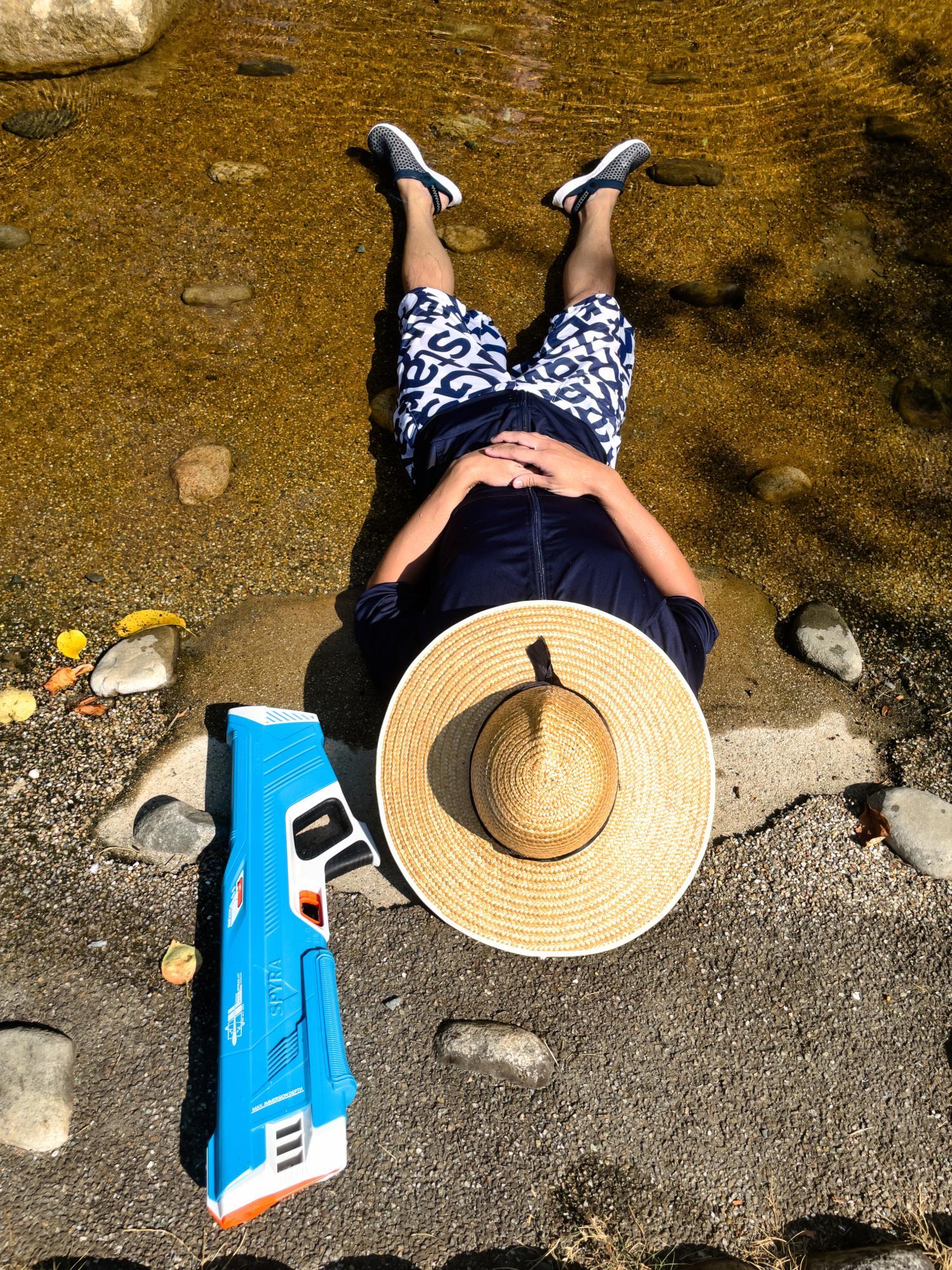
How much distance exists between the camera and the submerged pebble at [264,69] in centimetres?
438

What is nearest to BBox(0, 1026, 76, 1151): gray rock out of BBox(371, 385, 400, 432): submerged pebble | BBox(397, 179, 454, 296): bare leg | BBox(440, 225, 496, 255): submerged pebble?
BBox(371, 385, 400, 432): submerged pebble

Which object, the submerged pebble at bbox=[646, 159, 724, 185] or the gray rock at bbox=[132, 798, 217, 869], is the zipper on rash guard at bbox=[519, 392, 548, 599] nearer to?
the gray rock at bbox=[132, 798, 217, 869]

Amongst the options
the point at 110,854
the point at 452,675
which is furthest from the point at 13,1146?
the point at 452,675

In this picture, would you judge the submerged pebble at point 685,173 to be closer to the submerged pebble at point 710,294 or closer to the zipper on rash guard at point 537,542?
the submerged pebble at point 710,294

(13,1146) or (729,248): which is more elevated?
(729,248)

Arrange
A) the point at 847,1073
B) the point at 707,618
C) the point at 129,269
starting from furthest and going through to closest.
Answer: the point at 129,269 < the point at 707,618 < the point at 847,1073

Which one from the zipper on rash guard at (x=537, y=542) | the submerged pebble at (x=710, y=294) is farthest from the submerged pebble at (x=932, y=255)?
the zipper on rash guard at (x=537, y=542)

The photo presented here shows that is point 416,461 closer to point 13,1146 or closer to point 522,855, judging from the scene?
point 522,855

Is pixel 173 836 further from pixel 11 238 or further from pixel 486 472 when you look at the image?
pixel 11 238

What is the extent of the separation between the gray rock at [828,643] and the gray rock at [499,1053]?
1.69 m

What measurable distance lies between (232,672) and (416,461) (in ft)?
3.42

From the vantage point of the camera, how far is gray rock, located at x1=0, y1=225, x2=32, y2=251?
3.78m

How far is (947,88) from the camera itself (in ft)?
15.1

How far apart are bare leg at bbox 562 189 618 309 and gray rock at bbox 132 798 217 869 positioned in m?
2.68
